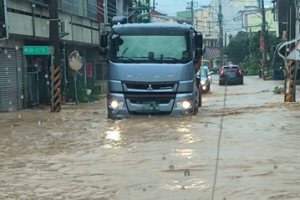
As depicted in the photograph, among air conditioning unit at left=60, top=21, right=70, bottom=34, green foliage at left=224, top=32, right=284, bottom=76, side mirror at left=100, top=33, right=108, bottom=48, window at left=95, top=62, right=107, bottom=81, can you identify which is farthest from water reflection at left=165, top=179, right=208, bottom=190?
green foliage at left=224, top=32, right=284, bottom=76

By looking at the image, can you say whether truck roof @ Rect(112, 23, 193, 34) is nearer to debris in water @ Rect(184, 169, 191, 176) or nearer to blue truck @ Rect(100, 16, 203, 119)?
blue truck @ Rect(100, 16, 203, 119)

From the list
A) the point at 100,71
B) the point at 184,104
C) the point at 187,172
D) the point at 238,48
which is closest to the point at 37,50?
the point at 184,104

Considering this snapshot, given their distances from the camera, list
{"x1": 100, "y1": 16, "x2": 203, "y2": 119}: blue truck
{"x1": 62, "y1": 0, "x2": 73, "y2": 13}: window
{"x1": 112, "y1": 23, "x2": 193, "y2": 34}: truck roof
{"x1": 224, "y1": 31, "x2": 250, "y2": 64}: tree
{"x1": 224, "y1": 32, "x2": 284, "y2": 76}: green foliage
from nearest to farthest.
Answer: {"x1": 100, "y1": 16, "x2": 203, "y2": 119}: blue truck
{"x1": 112, "y1": 23, "x2": 193, "y2": 34}: truck roof
{"x1": 62, "y1": 0, "x2": 73, "y2": 13}: window
{"x1": 224, "y1": 32, "x2": 284, "y2": 76}: green foliage
{"x1": 224, "y1": 31, "x2": 250, "y2": 64}: tree

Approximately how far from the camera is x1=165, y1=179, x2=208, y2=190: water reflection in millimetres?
6965

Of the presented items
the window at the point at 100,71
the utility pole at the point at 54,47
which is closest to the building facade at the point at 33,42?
the utility pole at the point at 54,47

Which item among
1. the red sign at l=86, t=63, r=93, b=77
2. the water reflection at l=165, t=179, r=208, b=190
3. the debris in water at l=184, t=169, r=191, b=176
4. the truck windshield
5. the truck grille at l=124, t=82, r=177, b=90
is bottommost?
the water reflection at l=165, t=179, r=208, b=190

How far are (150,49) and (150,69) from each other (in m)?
0.57

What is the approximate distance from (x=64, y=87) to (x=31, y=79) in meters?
3.59

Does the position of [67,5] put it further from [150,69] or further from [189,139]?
[189,139]

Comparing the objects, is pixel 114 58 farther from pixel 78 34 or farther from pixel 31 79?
pixel 78 34

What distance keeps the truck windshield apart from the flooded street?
57.6 inches

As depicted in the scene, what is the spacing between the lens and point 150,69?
12.8 meters

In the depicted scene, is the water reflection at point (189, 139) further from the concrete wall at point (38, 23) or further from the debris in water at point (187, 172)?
the concrete wall at point (38, 23)

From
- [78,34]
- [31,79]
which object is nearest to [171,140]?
[31,79]
